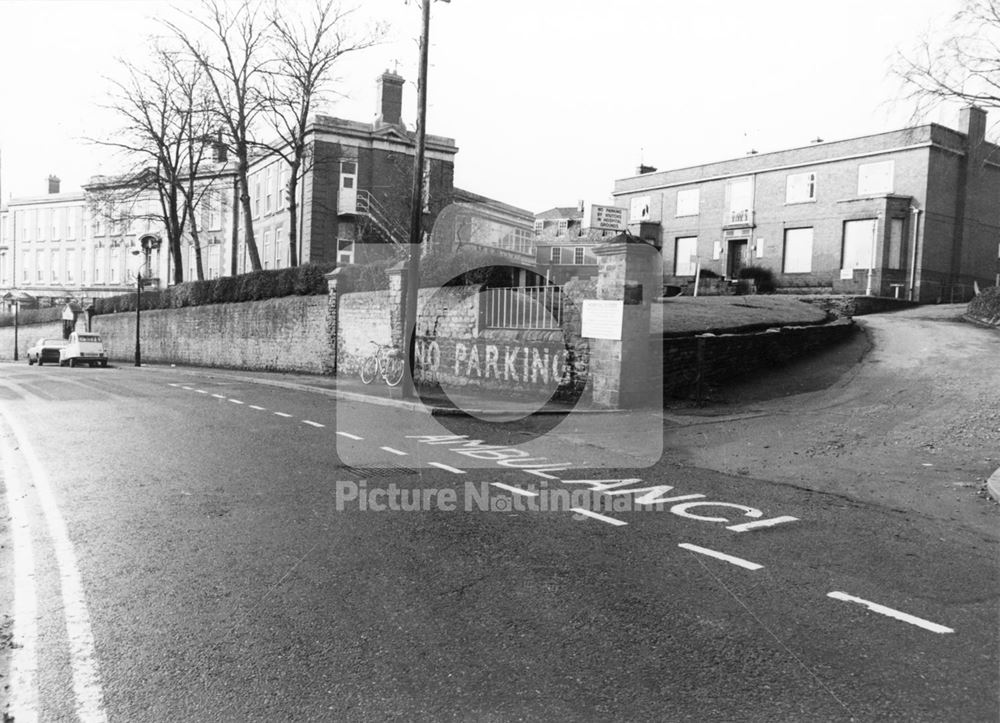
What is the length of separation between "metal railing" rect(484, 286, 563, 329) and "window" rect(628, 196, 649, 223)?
35385 mm

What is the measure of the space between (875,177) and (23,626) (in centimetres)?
4227

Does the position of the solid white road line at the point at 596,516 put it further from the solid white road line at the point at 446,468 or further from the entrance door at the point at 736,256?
the entrance door at the point at 736,256

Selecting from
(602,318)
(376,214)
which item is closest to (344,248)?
(376,214)

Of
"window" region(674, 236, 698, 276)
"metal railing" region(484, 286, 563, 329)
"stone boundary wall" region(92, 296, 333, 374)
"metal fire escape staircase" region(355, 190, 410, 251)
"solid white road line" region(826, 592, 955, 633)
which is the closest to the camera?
"solid white road line" region(826, 592, 955, 633)

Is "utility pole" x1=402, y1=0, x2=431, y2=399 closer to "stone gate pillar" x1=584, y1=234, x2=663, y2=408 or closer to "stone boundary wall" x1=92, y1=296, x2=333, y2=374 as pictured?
"stone gate pillar" x1=584, y1=234, x2=663, y2=408

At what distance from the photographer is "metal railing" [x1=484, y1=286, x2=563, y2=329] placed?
15.8m

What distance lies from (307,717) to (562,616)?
1.59m

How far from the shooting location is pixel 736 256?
4506cm

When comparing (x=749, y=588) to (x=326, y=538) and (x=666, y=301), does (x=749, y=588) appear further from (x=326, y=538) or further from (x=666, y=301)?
Answer: (x=666, y=301)

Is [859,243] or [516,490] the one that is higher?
[859,243]

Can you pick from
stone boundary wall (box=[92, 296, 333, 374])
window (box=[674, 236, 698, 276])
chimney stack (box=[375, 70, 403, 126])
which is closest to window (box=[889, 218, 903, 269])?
window (box=[674, 236, 698, 276])

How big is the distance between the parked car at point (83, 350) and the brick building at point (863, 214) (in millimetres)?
31272

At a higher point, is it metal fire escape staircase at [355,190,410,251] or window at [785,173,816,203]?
window at [785,173,816,203]

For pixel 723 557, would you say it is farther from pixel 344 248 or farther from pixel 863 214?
pixel 863 214
